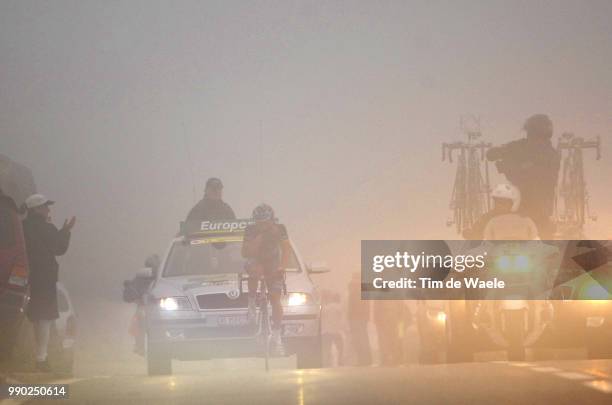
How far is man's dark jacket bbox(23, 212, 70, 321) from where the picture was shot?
11156mm

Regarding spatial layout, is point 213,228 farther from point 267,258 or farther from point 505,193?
point 505,193

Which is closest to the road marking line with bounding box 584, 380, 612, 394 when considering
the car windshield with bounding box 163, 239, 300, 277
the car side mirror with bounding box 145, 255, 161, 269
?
the car windshield with bounding box 163, 239, 300, 277

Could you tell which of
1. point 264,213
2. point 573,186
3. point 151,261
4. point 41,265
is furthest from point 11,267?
point 573,186

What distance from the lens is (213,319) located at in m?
11.3

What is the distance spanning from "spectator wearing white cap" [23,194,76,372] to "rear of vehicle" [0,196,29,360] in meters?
0.94

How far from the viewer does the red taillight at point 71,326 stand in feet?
41.1

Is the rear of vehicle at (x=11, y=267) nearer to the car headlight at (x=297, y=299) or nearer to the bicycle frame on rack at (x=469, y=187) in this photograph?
the car headlight at (x=297, y=299)

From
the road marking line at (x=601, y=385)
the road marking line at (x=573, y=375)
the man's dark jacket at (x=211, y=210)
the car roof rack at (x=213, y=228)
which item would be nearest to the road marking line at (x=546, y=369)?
the road marking line at (x=573, y=375)

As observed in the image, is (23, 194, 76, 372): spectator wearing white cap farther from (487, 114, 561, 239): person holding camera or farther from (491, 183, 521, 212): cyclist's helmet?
(487, 114, 561, 239): person holding camera

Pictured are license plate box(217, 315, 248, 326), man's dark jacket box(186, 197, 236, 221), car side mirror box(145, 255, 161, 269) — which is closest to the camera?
license plate box(217, 315, 248, 326)

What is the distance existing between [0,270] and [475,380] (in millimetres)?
4014

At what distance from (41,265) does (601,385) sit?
5.65 metres

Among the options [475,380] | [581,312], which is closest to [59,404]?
[475,380]

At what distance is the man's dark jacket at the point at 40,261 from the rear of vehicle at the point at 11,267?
37.2 inches
